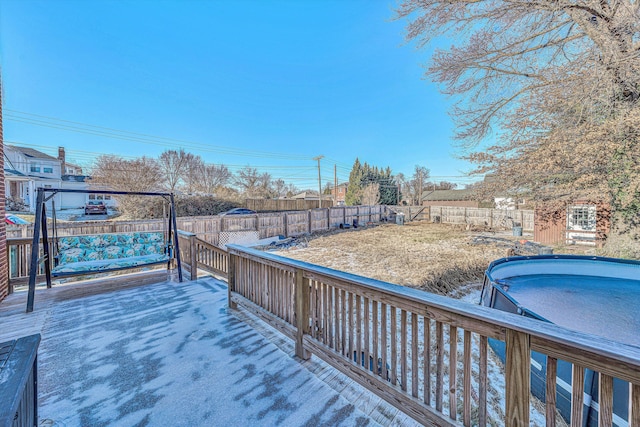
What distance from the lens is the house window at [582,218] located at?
28.0ft

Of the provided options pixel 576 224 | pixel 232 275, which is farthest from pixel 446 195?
pixel 232 275

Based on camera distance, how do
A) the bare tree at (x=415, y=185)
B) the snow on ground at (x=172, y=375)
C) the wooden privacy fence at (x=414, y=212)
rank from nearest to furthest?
1. the snow on ground at (x=172, y=375)
2. the wooden privacy fence at (x=414, y=212)
3. the bare tree at (x=415, y=185)

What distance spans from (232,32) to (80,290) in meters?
8.18

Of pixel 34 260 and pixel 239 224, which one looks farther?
pixel 239 224

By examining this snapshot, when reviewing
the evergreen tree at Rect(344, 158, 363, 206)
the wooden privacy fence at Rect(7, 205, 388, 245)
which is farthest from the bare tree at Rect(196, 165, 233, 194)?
the wooden privacy fence at Rect(7, 205, 388, 245)

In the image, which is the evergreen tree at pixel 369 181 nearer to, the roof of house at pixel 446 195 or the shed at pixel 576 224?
the roof of house at pixel 446 195

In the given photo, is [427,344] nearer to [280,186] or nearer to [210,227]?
[210,227]

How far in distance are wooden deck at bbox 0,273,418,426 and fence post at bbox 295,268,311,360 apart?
94mm

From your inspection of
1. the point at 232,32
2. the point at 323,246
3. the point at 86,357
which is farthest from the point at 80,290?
the point at 232,32

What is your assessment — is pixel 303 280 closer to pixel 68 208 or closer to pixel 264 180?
pixel 264 180

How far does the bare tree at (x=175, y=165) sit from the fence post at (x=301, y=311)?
68.6ft

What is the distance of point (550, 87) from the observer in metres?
5.54

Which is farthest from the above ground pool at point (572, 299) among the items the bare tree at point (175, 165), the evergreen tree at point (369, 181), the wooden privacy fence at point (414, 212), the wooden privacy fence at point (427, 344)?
the evergreen tree at point (369, 181)

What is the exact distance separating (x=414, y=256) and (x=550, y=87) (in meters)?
5.21
